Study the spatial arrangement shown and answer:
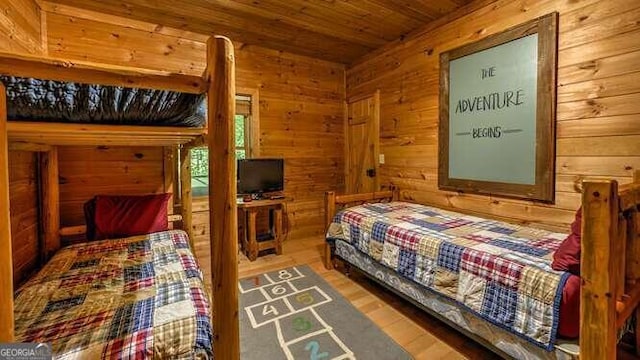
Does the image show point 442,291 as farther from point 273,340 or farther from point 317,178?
point 317,178

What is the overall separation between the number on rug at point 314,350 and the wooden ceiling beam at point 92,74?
1.52 m

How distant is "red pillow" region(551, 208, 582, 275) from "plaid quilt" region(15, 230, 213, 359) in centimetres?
153

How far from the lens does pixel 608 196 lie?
100 cm

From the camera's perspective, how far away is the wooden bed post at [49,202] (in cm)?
229

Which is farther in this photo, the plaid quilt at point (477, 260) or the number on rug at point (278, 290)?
the number on rug at point (278, 290)

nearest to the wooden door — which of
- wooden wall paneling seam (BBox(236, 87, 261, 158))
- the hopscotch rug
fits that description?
wooden wall paneling seam (BBox(236, 87, 261, 158))

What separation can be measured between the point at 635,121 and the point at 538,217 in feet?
2.76

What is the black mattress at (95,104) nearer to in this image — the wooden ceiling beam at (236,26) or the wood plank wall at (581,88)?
the wooden ceiling beam at (236,26)

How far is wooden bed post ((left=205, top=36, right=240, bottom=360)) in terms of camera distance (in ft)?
2.89

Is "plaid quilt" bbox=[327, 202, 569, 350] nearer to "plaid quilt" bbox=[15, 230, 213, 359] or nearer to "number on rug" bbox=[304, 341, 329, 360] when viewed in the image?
"number on rug" bbox=[304, 341, 329, 360]

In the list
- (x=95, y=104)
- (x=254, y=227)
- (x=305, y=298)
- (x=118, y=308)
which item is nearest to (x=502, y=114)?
(x=305, y=298)

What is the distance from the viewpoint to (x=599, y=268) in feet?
3.36

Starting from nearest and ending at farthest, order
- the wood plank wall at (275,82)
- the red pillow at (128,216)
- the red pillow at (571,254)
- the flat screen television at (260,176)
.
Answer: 1. the red pillow at (571,254)
2. the red pillow at (128,216)
3. the wood plank wall at (275,82)
4. the flat screen television at (260,176)

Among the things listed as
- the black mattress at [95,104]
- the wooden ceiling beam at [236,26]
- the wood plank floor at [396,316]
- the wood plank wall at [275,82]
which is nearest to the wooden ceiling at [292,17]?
the wooden ceiling beam at [236,26]
